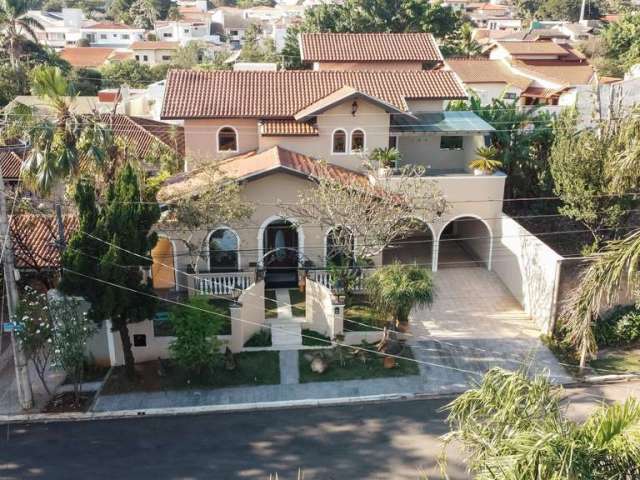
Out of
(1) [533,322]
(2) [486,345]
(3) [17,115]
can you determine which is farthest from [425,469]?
(3) [17,115]

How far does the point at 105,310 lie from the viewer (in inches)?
766

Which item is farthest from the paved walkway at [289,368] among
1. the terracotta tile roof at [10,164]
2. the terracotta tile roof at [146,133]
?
the terracotta tile roof at [10,164]

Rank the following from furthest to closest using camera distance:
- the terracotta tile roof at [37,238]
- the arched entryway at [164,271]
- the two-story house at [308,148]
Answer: the arched entryway at [164,271], the two-story house at [308,148], the terracotta tile roof at [37,238]

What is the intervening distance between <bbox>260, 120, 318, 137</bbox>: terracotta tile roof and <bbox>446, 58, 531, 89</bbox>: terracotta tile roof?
3175 cm

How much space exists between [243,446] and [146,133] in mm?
26768

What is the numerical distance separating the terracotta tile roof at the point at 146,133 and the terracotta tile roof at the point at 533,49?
1782 inches

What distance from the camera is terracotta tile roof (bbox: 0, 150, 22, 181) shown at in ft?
116

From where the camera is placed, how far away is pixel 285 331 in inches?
912

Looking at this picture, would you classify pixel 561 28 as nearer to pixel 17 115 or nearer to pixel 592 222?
pixel 592 222

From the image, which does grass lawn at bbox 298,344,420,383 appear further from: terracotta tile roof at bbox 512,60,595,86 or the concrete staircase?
terracotta tile roof at bbox 512,60,595,86

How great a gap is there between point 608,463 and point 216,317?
49.0 feet

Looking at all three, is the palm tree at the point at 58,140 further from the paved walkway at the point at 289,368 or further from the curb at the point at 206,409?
the paved walkway at the point at 289,368

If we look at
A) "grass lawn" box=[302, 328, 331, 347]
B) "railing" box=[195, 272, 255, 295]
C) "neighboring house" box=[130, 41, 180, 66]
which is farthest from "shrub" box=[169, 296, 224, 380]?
"neighboring house" box=[130, 41, 180, 66]

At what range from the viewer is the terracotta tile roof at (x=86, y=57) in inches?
3546
